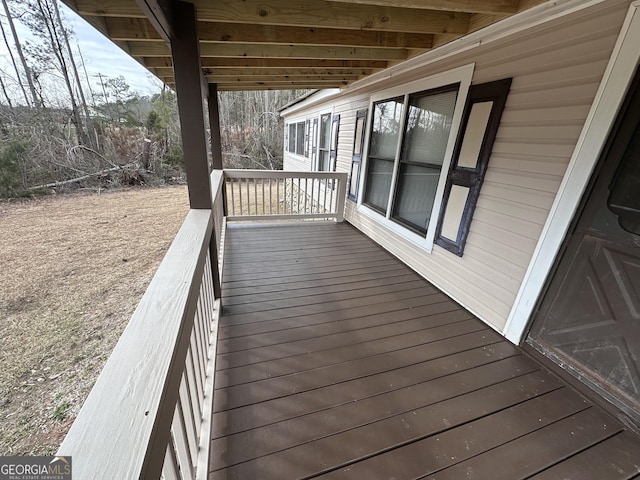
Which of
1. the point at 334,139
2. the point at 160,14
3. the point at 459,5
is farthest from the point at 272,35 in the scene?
the point at 334,139

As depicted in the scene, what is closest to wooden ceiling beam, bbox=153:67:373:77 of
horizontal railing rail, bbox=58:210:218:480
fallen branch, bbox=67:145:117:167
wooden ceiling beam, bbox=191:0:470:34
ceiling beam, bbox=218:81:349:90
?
ceiling beam, bbox=218:81:349:90

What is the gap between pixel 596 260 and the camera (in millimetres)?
1610

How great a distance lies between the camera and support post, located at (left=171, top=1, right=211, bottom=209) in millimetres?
1520

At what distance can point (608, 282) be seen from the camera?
1.57m

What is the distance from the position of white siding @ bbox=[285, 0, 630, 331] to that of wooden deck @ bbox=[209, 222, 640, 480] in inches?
17.0

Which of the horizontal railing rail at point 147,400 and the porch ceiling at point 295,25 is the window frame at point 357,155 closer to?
the porch ceiling at point 295,25

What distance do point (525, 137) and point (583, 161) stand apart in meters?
0.42

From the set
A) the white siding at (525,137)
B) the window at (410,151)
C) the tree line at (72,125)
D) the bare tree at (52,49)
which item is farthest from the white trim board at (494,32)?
the bare tree at (52,49)

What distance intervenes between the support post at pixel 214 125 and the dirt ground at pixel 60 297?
2.14 meters

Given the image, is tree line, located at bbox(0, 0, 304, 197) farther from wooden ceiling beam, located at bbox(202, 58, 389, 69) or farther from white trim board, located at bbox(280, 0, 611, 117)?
white trim board, located at bbox(280, 0, 611, 117)

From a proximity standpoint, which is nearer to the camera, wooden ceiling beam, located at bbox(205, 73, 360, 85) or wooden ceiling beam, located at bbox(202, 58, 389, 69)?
wooden ceiling beam, located at bbox(202, 58, 389, 69)

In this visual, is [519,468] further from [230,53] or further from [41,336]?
[41,336]

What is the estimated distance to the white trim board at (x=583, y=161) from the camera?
1411 mm

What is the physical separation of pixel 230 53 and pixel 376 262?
272 cm
